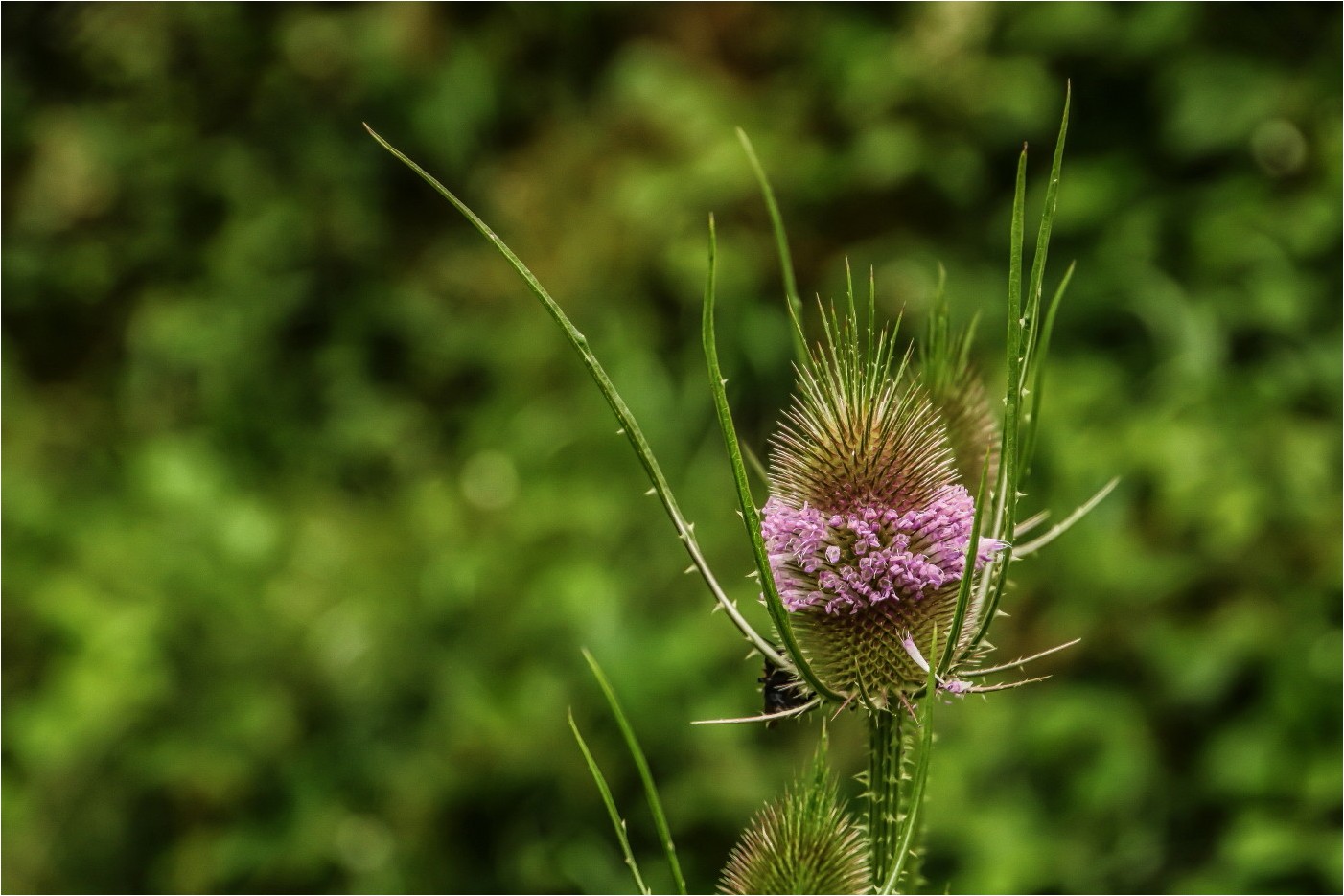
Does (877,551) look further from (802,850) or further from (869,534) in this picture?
(802,850)

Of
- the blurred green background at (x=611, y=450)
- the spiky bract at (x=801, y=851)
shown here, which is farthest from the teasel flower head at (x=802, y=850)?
the blurred green background at (x=611, y=450)

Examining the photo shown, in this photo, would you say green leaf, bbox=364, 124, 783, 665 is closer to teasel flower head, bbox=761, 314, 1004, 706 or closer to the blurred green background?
teasel flower head, bbox=761, 314, 1004, 706

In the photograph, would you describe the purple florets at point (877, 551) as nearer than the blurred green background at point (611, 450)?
Yes

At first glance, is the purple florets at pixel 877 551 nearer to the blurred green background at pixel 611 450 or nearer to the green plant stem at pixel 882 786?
the green plant stem at pixel 882 786

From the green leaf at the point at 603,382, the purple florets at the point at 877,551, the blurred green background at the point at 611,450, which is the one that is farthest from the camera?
the blurred green background at the point at 611,450

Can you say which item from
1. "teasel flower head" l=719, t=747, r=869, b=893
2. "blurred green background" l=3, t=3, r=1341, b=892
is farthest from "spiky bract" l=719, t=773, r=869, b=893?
"blurred green background" l=3, t=3, r=1341, b=892
